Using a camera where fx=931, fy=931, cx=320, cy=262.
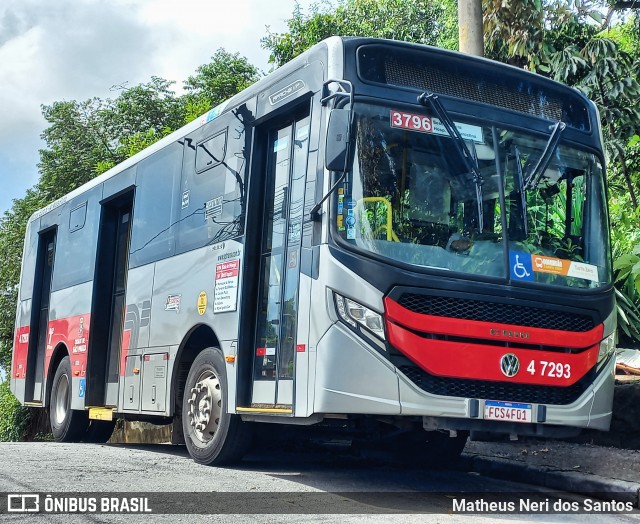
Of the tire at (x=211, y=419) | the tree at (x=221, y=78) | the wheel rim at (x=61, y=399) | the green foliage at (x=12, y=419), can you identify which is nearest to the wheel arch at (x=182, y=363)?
the tire at (x=211, y=419)

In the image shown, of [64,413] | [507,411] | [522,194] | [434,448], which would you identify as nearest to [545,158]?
[522,194]

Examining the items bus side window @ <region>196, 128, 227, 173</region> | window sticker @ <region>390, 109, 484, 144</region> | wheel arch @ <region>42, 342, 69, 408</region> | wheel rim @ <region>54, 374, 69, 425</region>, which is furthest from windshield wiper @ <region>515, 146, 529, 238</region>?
wheel arch @ <region>42, 342, 69, 408</region>

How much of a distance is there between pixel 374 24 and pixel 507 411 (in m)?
27.4

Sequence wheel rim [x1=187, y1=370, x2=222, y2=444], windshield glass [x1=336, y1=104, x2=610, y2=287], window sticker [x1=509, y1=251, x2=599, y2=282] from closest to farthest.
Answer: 1. windshield glass [x1=336, y1=104, x2=610, y2=287]
2. window sticker [x1=509, y1=251, x2=599, y2=282]
3. wheel rim [x1=187, y1=370, x2=222, y2=444]

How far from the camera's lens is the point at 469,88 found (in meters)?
7.82

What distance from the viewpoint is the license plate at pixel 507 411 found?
698 cm

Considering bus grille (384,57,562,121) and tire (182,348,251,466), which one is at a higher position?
bus grille (384,57,562,121)

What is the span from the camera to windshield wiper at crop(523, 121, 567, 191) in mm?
7656

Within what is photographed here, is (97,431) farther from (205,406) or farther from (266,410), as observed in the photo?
(266,410)

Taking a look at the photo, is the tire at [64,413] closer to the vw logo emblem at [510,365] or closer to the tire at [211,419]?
the tire at [211,419]

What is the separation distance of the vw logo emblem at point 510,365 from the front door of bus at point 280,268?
63.3 inches

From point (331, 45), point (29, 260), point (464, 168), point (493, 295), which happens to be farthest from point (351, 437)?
point (29, 260)

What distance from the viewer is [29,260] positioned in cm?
1599

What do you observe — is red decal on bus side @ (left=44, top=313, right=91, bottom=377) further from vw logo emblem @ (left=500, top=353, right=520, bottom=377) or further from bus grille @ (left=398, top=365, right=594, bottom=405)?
vw logo emblem @ (left=500, top=353, right=520, bottom=377)
